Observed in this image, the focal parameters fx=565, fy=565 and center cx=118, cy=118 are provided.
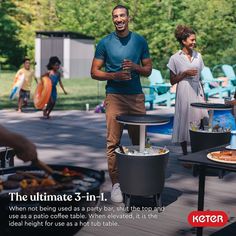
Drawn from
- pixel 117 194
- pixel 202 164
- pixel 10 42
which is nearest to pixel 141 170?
pixel 117 194

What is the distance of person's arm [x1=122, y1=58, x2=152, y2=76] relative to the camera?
537cm

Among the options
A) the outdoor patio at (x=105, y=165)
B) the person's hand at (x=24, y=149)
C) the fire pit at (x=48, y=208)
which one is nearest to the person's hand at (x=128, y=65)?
the outdoor patio at (x=105, y=165)

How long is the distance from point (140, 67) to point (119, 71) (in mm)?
210

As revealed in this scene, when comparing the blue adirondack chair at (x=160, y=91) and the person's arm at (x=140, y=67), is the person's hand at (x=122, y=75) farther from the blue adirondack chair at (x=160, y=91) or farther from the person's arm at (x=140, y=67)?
the blue adirondack chair at (x=160, y=91)

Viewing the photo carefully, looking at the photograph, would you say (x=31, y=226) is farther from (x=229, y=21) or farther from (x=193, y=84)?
(x=229, y=21)

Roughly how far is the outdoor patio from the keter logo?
0.06 metres

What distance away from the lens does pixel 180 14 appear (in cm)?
3447

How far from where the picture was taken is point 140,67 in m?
5.47

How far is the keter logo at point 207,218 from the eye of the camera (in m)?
4.89

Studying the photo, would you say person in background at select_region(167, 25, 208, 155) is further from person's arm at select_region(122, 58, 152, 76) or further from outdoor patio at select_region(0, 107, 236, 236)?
person's arm at select_region(122, 58, 152, 76)

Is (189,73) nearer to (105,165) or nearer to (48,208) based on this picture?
(105,165)

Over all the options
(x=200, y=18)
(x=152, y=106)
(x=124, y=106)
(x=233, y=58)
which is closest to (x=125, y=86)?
(x=124, y=106)

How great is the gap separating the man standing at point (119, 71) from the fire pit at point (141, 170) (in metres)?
0.29

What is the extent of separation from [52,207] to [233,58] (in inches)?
1119
